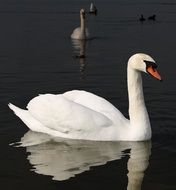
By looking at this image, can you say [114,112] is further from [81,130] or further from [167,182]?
[167,182]

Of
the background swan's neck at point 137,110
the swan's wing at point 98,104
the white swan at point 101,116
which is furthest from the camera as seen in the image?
the swan's wing at point 98,104

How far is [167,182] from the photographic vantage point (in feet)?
27.5

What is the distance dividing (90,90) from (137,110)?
4337 millimetres

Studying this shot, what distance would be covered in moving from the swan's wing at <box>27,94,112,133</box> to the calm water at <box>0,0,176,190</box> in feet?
0.99

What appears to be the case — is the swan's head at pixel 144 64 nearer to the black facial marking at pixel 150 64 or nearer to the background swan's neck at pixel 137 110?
the black facial marking at pixel 150 64

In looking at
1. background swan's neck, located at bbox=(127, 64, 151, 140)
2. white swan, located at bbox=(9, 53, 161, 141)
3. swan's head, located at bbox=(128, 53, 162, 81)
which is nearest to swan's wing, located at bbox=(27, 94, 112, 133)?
white swan, located at bbox=(9, 53, 161, 141)

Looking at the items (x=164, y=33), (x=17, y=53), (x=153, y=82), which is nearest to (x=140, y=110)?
(x=153, y=82)

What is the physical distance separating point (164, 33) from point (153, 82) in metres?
15.4

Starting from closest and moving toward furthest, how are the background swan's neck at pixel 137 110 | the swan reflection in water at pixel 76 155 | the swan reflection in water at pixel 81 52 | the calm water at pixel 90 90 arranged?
the calm water at pixel 90 90
the swan reflection in water at pixel 76 155
the background swan's neck at pixel 137 110
the swan reflection in water at pixel 81 52

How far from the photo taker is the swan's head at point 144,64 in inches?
391

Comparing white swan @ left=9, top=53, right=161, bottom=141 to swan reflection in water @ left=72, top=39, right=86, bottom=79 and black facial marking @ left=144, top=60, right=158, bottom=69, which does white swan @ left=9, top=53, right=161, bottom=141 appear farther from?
swan reflection in water @ left=72, top=39, right=86, bottom=79

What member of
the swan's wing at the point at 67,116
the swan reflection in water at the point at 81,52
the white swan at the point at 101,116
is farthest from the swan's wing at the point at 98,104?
the swan reflection in water at the point at 81,52

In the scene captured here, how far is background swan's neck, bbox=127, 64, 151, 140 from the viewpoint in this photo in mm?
10289

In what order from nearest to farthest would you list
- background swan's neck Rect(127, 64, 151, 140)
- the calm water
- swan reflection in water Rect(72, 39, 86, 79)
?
1. the calm water
2. background swan's neck Rect(127, 64, 151, 140)
3. swan reflection in water Rect(72, 39, 86, 79)
